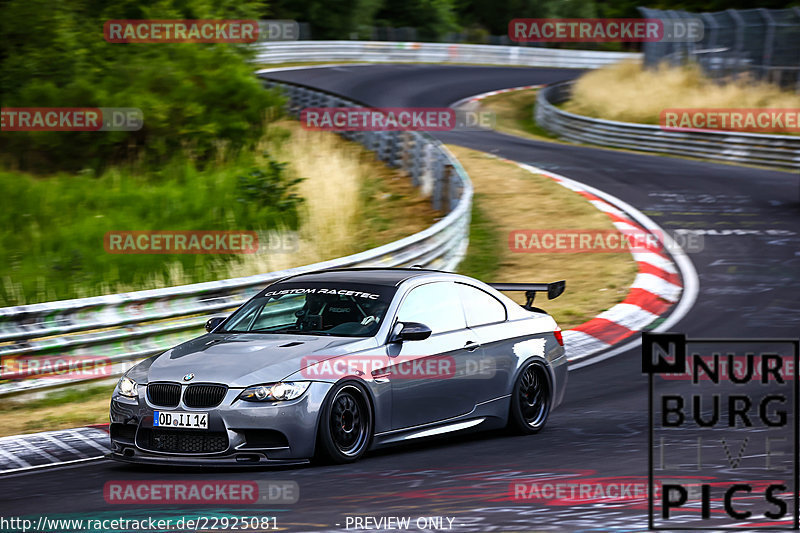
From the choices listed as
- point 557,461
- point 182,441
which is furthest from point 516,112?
point 182,441

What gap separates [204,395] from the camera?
720 cm

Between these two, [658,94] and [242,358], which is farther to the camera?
[658,94]

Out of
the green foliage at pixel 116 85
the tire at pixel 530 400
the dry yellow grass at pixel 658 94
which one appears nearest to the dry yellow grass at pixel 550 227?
the tire at pixel 530 400

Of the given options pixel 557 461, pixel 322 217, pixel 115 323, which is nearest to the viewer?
pixel 557 461

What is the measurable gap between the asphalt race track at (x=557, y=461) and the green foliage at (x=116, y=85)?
691cm

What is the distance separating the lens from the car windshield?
319 inches

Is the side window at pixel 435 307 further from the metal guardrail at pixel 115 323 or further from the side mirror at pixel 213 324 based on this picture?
the metal guardrail at pixel 115 323

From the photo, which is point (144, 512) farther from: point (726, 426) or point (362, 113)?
point (362, 113)

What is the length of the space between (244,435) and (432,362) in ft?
5.51

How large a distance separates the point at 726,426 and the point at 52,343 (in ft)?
19.7

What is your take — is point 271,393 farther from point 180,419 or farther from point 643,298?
point 643,298

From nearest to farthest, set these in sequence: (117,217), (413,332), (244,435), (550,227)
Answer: (244,435) → (413,332) → (117,217) → (550,227)

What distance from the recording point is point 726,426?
340 inches

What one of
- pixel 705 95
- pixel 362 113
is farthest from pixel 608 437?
pixel 705 95
